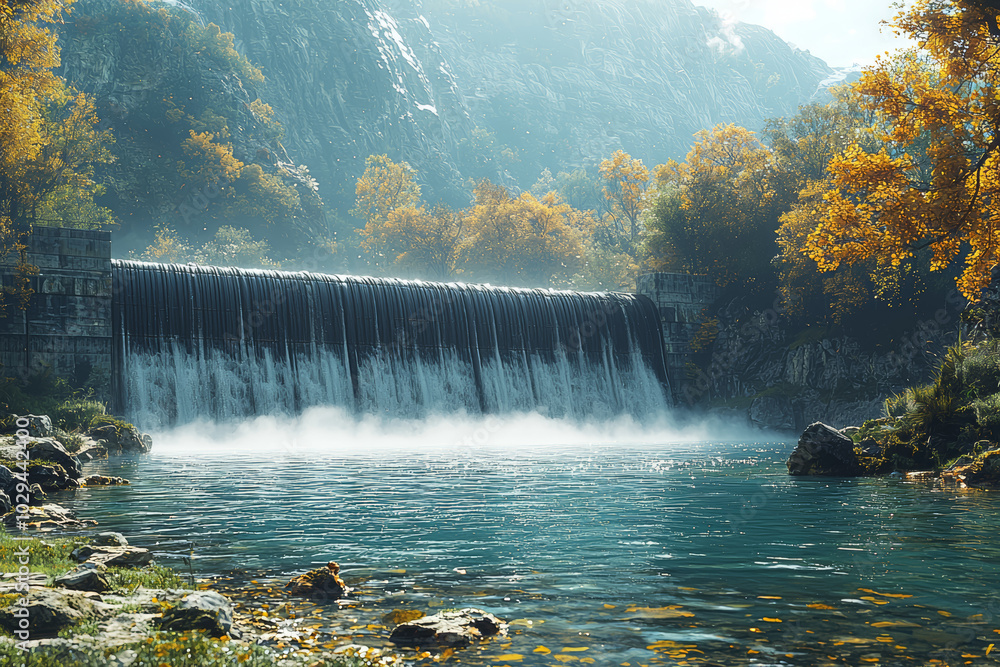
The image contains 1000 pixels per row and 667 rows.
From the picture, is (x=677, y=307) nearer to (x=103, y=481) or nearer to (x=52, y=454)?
(x=103, y=481)

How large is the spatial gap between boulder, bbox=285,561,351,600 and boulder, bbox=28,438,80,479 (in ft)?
35.3

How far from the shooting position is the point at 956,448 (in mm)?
18500

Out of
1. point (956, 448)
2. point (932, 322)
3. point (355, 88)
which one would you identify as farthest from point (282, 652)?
point (355, 88)

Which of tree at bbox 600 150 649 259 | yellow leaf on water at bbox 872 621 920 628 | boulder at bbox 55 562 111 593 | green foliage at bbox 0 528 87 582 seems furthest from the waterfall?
tree at bbox 600 150 649 259

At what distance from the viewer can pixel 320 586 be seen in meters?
7.64

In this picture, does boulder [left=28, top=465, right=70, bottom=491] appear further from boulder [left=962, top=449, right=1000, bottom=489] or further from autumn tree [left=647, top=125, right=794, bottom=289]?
autumn tree [left=647, top=125, right=794, bottom=289]

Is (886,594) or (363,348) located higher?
(363,348)

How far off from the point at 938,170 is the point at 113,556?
1825 centimetres

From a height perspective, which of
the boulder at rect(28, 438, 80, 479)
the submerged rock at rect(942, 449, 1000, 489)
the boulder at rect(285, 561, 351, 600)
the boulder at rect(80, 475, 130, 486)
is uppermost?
the boulder at rect(28, 438, 80, 479)

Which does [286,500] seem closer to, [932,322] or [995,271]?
[995,271]

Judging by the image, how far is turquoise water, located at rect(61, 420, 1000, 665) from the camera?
628 cm

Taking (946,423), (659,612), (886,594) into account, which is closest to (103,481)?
(659,612)

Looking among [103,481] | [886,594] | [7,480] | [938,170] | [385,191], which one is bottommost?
[886,594]

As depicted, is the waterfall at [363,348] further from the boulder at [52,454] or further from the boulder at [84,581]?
the boulder at [84,581]
